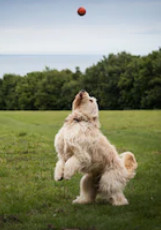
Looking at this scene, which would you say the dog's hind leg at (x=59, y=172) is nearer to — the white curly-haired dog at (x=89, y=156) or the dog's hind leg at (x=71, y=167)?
the white curly-haired dog at (x=89, y=156)

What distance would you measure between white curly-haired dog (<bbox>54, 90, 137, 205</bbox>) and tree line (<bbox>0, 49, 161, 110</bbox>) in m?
60.1

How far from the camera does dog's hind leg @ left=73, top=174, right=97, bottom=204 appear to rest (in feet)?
21.7

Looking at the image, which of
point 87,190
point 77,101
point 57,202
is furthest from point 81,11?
point 57,202

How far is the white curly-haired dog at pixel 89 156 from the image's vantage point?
20.1 ft

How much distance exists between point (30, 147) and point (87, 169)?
23.8 feet

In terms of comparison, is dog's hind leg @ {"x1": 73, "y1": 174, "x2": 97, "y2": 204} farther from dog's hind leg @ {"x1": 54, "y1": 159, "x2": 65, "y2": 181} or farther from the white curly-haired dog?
dog's hind leg @ {"x1": 54, "y1": 159, "x2": 65, "y2": 181}

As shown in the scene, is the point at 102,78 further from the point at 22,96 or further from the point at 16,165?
the point at 16,165

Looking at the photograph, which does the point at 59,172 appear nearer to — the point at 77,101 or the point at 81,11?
the point at 77,101

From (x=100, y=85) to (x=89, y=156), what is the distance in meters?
71.2

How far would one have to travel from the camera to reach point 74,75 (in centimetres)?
9031

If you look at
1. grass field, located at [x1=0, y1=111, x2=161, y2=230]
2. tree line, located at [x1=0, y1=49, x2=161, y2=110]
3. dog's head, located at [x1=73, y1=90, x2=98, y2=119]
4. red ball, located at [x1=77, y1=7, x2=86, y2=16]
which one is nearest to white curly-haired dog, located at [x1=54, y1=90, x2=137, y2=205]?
dog's head, located at [x1=73, y1=90, x2=98, y2=119]

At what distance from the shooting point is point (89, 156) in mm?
6215

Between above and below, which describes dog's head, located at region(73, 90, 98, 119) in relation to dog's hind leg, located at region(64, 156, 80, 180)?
above

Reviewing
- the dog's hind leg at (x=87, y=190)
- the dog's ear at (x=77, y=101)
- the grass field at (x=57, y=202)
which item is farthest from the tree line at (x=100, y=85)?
the dog's ear at (x=77, y=101)
